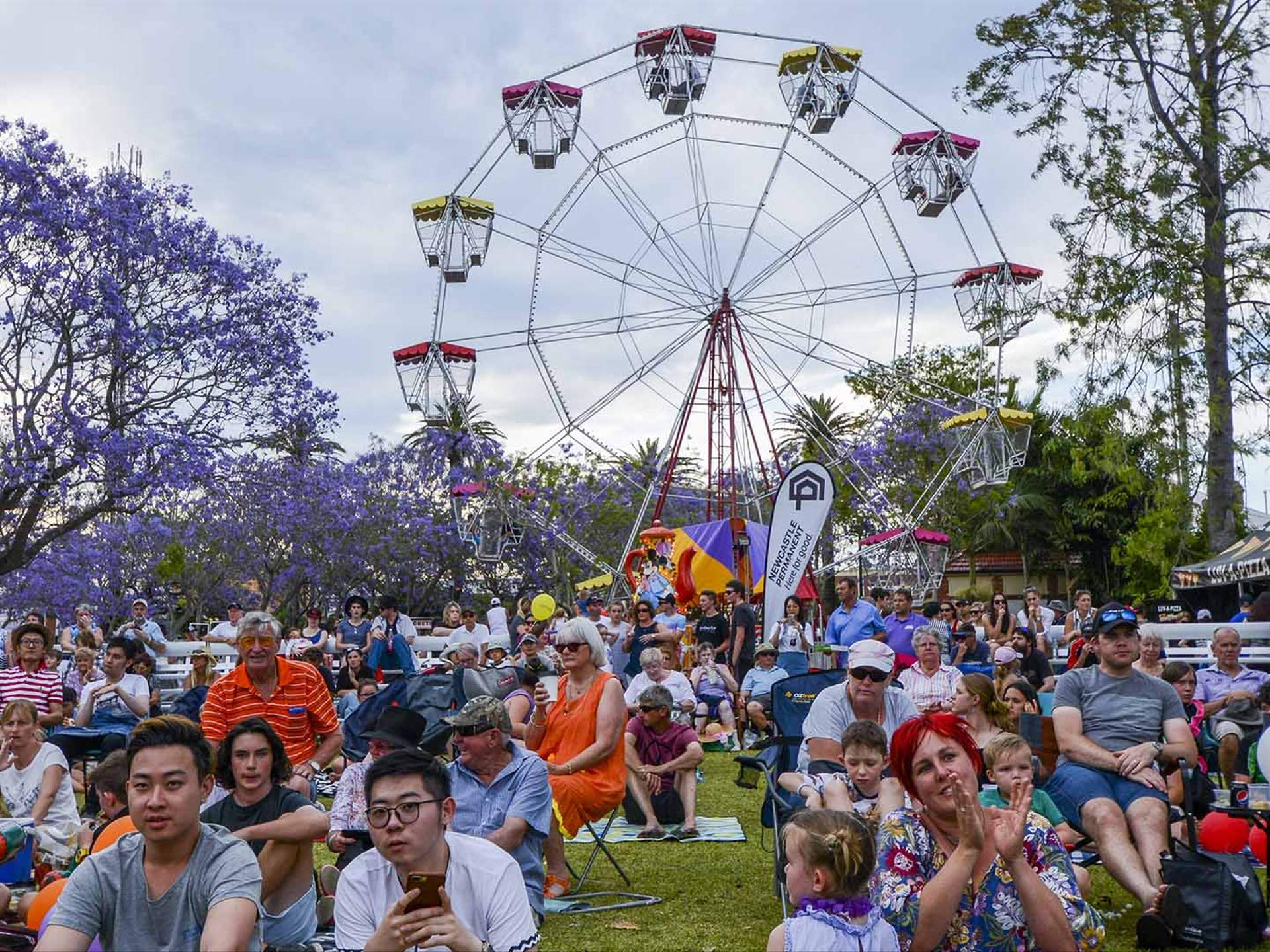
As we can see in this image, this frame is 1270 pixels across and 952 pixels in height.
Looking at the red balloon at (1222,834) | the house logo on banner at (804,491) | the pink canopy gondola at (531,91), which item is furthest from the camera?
the pink canopy gondola at (531,91)

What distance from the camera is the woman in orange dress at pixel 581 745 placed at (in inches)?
238

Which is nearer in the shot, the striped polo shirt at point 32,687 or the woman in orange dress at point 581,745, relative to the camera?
the woman in orange dress at point 581,745

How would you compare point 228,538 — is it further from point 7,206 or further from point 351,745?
point 351,745

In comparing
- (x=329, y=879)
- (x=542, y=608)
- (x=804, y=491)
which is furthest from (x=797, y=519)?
(x=329, y=879)

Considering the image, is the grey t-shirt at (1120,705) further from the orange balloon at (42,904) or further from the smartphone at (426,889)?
the orange balloon at (42,904)

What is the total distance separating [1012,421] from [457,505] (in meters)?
9.80

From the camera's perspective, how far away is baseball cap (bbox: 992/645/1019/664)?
34.4ft

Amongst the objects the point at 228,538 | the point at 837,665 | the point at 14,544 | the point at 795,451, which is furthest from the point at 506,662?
the point at 795,451

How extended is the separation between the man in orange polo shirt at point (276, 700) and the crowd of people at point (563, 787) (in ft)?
0.04

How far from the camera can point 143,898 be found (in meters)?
2.78

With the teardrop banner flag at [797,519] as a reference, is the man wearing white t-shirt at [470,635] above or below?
below

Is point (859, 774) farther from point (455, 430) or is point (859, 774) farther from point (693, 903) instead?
point (455, 430)

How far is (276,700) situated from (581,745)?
59.3 inches

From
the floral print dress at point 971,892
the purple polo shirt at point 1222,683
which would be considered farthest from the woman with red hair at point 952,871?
the purple polo shirt at point 1222,683
